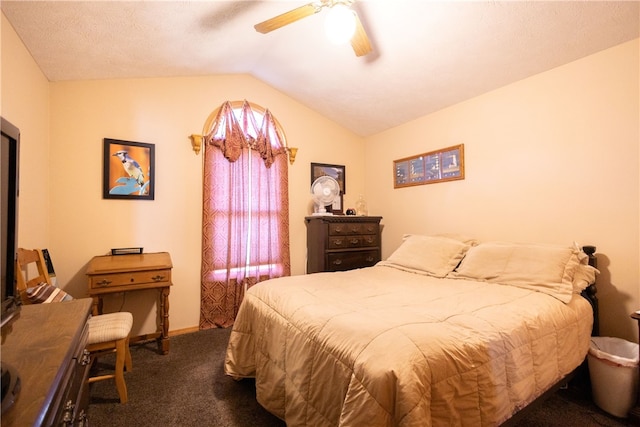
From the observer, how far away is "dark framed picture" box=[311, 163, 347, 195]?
3.54 metres

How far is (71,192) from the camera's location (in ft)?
7.88

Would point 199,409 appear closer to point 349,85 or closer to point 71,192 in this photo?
point 71,192

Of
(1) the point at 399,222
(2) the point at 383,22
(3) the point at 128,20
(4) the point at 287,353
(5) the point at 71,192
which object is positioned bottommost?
(4) the point at 287,353

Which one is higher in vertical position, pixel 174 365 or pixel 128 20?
pixel 128 20

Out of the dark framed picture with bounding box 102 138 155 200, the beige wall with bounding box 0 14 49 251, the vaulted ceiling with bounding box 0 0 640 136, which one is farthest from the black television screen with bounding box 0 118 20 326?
the dark framed picture with bounding box 102 138 155 200

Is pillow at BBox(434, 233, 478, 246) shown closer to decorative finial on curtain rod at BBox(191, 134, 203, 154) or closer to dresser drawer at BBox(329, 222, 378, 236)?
dresser drawer at BBox(329, 222, 378, 236)

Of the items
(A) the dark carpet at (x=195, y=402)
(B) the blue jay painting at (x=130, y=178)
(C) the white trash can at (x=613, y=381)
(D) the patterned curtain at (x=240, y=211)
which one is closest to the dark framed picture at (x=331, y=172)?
(D) the patterned curtain at (x=240, y=211)

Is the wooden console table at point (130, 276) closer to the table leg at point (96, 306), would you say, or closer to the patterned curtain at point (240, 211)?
the table leg at point (96, 306)

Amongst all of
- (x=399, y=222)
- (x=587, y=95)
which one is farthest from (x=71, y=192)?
(x=587, y=95)

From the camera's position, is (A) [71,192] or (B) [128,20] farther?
(A) [71,192]

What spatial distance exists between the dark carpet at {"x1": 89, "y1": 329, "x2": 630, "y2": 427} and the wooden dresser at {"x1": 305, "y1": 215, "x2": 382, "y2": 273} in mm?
1362

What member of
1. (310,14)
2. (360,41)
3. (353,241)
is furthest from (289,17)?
(353,241)

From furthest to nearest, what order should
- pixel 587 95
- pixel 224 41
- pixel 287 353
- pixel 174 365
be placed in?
pixel 224 41 < pixel 174 365 < pixel 587 95 < pixel 287 353

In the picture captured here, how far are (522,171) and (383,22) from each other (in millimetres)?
1601
